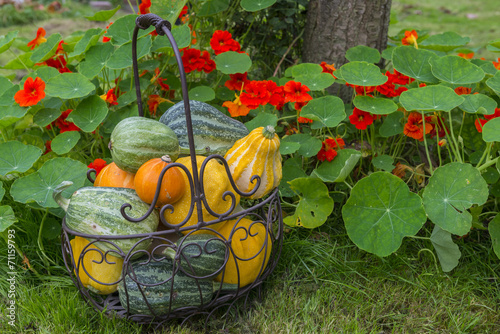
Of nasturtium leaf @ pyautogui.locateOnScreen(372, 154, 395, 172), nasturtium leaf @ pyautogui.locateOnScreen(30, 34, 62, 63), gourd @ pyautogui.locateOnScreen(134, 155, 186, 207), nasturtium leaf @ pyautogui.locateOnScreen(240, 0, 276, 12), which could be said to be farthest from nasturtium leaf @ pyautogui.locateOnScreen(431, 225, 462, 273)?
nasturtium leaf @ pyautogui.locateOnScreen(30, 34, 62, 63)

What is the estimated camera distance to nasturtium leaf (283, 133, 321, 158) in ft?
6.43

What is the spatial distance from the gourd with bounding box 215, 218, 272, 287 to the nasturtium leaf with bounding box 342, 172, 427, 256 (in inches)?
15.8

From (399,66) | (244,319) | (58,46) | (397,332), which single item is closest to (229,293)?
(244,319)

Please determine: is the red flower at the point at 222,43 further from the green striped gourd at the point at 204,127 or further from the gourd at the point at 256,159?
the gourd at the point at 256,159

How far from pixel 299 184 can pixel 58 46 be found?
1.49 m

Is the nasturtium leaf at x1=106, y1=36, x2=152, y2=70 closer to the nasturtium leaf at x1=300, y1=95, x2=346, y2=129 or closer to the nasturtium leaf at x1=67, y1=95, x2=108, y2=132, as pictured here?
the nasturtium leaf at x1=67, y1=95, x2=108, y2=132

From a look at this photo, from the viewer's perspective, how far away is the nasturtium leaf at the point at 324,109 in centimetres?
197

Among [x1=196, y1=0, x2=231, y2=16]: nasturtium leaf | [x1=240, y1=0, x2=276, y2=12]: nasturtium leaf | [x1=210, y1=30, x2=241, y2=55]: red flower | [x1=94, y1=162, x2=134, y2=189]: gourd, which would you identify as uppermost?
[x1=240, y1=0, x2=276, y2=12]: nasturtium leaf

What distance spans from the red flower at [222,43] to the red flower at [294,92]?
1.41ft

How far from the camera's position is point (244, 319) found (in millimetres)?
1665

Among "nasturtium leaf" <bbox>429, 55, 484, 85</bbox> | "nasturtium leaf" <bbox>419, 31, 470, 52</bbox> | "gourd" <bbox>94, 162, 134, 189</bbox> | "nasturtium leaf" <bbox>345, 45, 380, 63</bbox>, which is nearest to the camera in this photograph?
"gourd" <bbox>94, 162, 134, 189</bbox>

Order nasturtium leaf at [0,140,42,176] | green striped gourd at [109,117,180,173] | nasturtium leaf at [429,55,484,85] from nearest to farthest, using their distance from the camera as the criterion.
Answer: green striped gourd at [109,117,180,173] < nasturtium leaf at [0,140,42,176] < nasturtium leaf at [429,55,484,85]

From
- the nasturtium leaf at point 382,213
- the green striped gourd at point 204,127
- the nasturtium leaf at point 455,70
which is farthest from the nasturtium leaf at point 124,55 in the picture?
the nasturtium leaf at point 455,70

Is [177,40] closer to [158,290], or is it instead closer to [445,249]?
[158,290]
